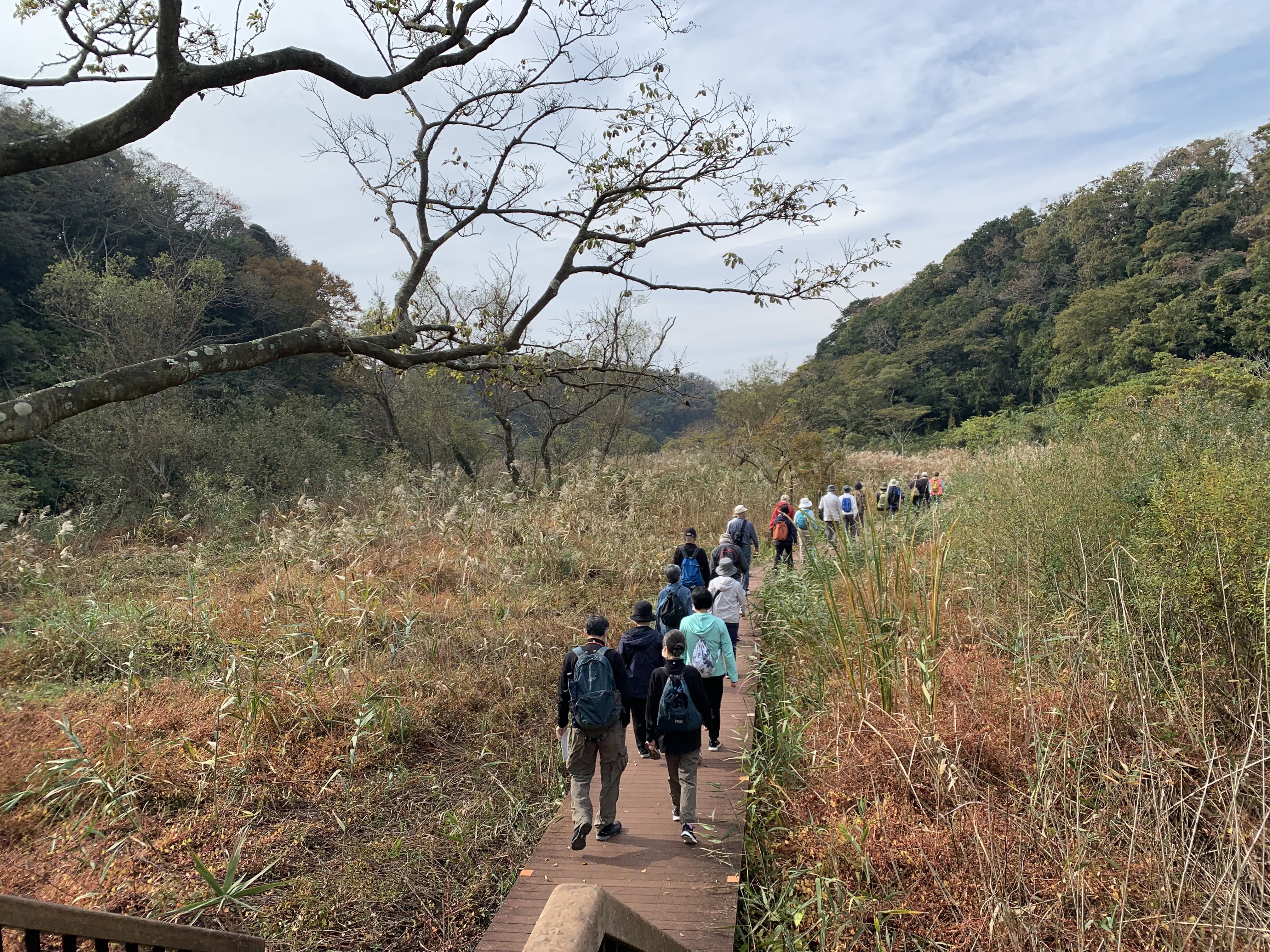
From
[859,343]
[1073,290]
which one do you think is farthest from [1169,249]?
[859,343]

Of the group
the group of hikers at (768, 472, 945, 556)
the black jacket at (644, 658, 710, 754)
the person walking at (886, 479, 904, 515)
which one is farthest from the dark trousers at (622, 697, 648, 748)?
the person walking at (886, 479, 904, 515)

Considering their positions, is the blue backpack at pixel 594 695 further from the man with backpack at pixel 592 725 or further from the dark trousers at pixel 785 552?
the dark trousers at pixel 785 552

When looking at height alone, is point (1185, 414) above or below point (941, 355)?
below

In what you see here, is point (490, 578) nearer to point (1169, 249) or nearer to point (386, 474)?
point (386, 474)

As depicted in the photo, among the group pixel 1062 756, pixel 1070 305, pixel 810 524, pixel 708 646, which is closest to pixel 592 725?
pixel 708 646

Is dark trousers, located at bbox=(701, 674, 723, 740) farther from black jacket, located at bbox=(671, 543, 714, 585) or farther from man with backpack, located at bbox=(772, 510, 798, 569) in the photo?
man with backpack, located at bbox=(772, 510, 798, 569)

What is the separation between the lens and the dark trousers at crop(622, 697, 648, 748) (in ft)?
13.9

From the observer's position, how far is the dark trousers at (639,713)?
424cm

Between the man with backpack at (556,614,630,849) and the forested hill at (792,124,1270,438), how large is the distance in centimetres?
2251

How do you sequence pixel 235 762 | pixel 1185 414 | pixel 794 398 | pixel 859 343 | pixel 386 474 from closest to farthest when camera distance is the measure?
pixel 235 762 < pixel 1185 414 < pixel 386 474 < pixel 794 398 < pixel 859 343

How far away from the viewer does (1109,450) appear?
6.03 meters

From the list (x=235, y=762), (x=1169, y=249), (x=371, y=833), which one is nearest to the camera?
(x=371, y=833)

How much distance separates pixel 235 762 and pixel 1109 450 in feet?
25.2

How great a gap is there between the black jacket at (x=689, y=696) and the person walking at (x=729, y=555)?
2037mm
